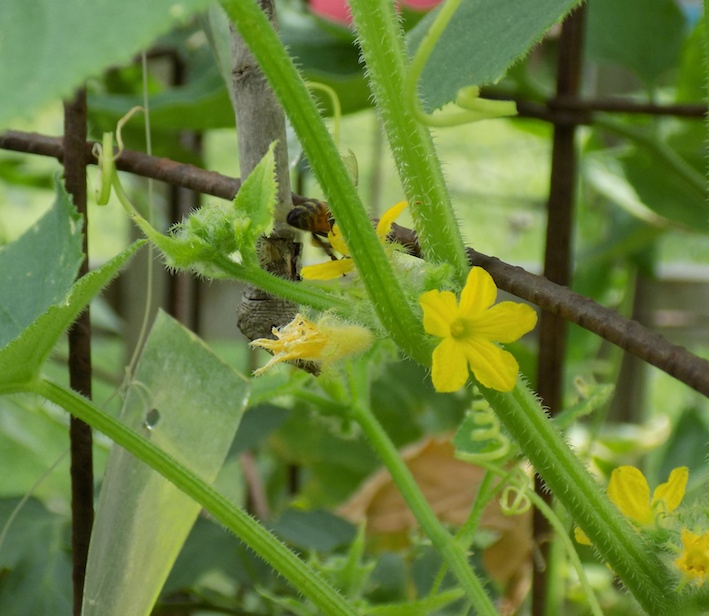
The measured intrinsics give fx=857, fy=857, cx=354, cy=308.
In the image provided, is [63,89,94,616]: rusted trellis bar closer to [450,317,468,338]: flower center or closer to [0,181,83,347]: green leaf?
[0,181,83,347]: green leaf

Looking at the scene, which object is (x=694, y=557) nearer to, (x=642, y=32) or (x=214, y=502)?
(x=214, y=502)

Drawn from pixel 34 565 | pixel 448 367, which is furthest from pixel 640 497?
pixel 34 565

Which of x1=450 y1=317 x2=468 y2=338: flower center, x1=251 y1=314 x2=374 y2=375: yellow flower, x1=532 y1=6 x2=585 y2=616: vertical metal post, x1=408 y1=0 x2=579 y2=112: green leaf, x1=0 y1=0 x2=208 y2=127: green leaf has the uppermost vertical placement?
x1=532 y1=6 x2=585 y2=616: vertical metal post

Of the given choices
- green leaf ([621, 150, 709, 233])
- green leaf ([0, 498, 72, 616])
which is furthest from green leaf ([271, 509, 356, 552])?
green leaf ([621, 150, 709, 233])

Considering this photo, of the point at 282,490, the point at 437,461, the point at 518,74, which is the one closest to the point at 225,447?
the point at 437,461

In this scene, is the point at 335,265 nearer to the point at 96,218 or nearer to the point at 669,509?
the point at 669,509
